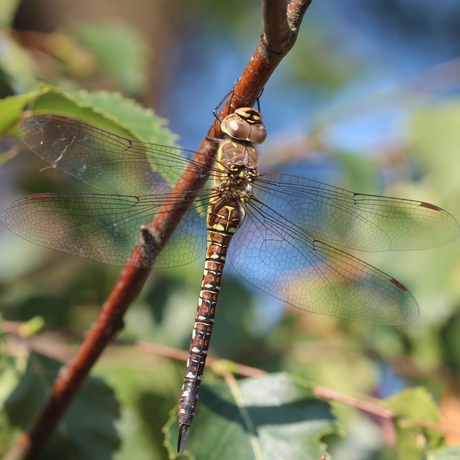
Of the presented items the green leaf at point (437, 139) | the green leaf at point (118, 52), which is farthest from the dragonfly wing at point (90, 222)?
the green leaf at point (437, 139)

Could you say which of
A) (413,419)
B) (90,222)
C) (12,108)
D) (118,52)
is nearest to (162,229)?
(90,222)

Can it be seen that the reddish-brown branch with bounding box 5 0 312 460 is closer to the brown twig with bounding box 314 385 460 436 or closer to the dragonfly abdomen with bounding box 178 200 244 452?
the dragonfly abdomen with bounding box 178 200 244 452

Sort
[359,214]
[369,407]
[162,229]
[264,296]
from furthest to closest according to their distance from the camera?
[264,296]
[359,214]
[369,407]
[162,229]

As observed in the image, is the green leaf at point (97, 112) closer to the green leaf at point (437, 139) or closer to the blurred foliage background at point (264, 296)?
the blurred foliage background at point (264, 296)

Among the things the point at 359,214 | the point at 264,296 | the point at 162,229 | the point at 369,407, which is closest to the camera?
the point at 162,229

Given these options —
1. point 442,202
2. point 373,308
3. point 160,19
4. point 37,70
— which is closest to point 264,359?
point 373,308

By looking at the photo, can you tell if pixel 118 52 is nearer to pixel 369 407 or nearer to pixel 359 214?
pixel 359 214
